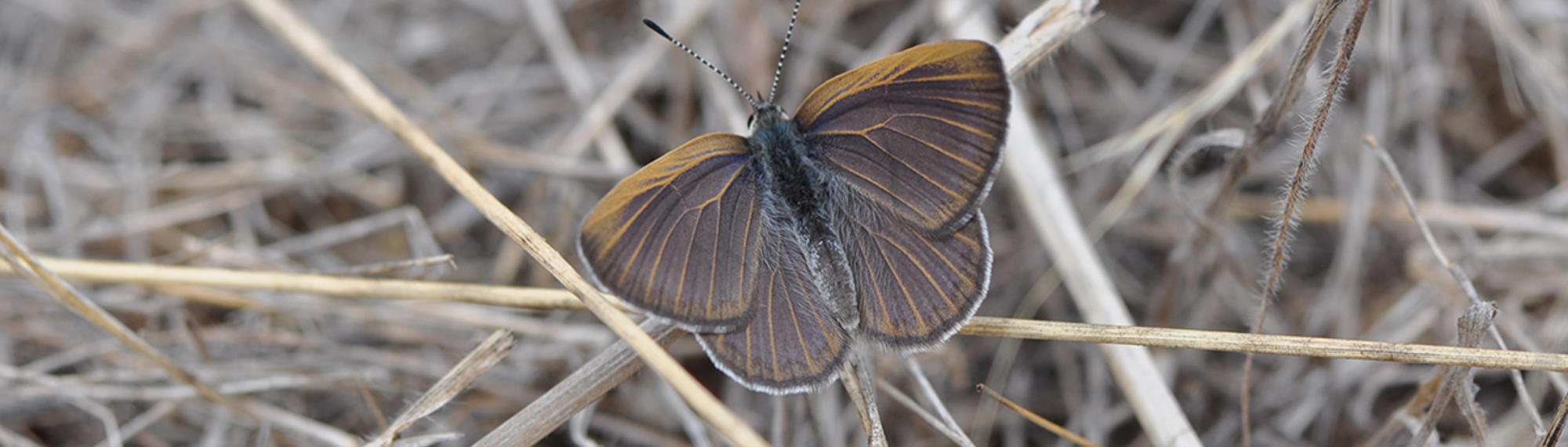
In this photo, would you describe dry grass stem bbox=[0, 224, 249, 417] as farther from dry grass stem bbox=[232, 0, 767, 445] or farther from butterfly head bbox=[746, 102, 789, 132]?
butterfly head bbox=[746, 102, 789, 132]

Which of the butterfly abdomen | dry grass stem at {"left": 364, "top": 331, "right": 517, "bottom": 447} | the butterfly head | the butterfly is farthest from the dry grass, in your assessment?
the butterfly head

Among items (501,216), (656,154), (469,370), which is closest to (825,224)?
(501,216)

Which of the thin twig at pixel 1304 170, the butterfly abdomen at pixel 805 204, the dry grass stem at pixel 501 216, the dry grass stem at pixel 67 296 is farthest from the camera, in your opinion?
the dry grass stem at pixel 67 296

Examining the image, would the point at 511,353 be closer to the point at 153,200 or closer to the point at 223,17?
the point at 153,200

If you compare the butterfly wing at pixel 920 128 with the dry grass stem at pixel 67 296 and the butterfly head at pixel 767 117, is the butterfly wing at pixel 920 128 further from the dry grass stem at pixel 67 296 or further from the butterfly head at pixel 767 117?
the dry grass stem at pixel 67 296

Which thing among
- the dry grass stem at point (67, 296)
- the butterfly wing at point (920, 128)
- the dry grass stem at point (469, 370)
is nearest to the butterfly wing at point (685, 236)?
the butterfly wing at point (920, 128)

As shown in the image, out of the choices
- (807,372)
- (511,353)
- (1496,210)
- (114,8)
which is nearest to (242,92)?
(114,8)
